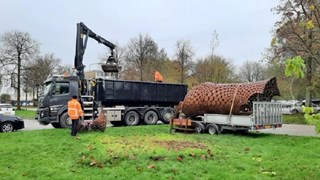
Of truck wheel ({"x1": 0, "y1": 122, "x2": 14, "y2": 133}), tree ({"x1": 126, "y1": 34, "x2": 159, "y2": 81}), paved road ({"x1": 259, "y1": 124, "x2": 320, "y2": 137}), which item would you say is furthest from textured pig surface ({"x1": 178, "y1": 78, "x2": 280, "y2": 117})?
tree ({"x1": 126, "y1": 34, "x2": 159, "y2": 81})

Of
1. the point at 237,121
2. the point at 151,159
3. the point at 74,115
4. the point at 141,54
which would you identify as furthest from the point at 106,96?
the point at 141,54

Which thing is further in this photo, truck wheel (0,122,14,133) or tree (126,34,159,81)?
tree (126,34,159,81)

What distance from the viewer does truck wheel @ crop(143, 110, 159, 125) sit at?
2556cm

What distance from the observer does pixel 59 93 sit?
21625 mm

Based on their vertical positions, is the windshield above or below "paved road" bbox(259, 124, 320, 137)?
above

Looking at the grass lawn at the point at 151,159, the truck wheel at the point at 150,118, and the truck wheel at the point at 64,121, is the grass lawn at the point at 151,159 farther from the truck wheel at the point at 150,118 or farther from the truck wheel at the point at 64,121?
the truck wheel at the point at 150,118

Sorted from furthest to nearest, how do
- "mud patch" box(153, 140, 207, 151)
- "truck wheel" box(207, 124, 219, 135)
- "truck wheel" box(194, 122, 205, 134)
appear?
"truck wheel" box(194, 122, 205, 134), "truck wheel" box(207, 124, 219, 135), "mud patch" box(153, 140, 207, 151)

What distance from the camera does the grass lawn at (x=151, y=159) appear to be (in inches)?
354

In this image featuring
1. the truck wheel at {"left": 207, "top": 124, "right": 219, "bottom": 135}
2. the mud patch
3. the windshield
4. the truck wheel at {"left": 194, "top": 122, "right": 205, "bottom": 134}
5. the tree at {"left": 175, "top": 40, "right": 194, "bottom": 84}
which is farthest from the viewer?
the tree at {"left": 175, "top": 40, "right": 194, "bottom": 84}

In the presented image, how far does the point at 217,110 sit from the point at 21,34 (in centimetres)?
5034

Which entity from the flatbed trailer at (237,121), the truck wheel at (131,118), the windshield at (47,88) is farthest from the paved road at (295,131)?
the windshield at (47,88)

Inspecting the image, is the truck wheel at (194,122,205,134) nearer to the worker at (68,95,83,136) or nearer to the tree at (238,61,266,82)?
the worker at (68,95,83,136)

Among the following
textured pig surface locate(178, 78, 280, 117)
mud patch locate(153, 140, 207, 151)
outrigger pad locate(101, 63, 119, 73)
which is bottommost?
mud patch locate(153, 140, 207, 151)

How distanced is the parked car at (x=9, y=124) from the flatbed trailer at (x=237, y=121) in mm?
8718
